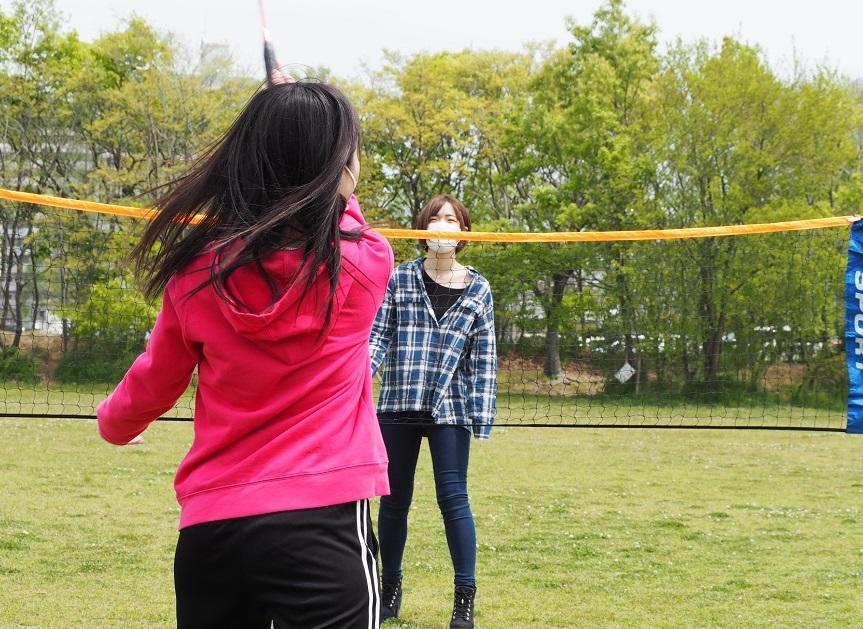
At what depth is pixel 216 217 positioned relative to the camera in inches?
87.4

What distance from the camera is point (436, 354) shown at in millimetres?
5062

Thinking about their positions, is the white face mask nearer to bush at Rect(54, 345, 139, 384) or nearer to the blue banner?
the blue banner

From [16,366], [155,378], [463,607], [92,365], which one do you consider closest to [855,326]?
[463,607]

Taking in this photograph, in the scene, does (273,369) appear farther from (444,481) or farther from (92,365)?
(92,365)

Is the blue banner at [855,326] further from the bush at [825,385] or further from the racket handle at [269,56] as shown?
the racket handle at [269,56]

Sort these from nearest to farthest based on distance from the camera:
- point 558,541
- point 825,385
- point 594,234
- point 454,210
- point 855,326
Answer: point 454,210 → point 855,326 → point 594,234 → point 558,541 → point 825,385

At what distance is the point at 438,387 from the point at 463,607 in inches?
39.3

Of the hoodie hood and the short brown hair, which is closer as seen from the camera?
the hoodie hood

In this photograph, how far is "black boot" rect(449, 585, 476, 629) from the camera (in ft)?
16.4

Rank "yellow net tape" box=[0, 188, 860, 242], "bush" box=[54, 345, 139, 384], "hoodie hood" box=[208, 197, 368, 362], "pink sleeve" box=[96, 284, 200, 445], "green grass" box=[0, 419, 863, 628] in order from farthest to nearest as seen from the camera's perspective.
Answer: "bush" box=[54, 345, 139, 384]
"yellow net tape" box=[0, 188, 860, 242]
"green grass" box=[0, 419, 863, 628]
"pink sleeve" box=[96, 284, 200, 445]
"hoodie hood" box=[208, 197, 368, 362]

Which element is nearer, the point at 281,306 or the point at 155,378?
the point at 281,306

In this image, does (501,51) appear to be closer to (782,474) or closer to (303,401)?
(782,474)

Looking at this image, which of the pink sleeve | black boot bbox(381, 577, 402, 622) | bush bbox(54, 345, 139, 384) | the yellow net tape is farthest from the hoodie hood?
bush bbox(54, 345, 139, 384)

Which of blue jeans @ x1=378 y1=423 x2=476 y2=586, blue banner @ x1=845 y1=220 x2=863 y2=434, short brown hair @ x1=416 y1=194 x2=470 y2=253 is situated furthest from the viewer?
blue banner @ x1=845 y1=220 x2=863 y2=434
